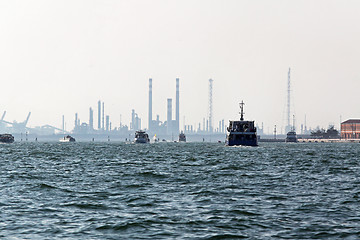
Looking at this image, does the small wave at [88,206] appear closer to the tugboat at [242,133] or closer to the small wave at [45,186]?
the small wave at [45,186]

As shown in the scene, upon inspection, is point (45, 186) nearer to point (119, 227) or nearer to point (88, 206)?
point (88, 206)

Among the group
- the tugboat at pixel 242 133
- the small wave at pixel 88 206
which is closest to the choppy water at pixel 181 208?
the small wave at pixel 88 206

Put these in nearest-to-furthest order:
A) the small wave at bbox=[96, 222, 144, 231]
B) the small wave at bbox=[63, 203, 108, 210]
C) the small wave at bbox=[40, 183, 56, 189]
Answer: the small wave at bbox=[96, 222, 144, 231], the small wave at bbox=[63, 203, 108, 210], the small wave at bbox=[40, 183, 56, 189]

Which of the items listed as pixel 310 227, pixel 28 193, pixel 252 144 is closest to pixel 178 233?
pixel 310 227

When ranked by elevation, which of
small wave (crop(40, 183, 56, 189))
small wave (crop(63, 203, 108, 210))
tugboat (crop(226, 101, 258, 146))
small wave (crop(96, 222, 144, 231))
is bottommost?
small wave (crop(96, 222, 144, 231))

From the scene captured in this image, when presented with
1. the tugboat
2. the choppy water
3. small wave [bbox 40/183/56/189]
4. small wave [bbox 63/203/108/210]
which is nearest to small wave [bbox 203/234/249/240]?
the choppy water

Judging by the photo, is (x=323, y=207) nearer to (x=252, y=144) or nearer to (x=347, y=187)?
(x=347, y=187)

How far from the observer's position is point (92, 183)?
37.7 metres

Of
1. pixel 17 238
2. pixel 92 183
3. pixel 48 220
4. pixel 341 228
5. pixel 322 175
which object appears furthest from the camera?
pixel 322 175

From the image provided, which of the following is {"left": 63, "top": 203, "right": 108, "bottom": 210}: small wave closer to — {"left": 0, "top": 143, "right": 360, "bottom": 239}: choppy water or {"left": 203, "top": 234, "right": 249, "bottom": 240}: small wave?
{"left": 0, "top": 143, "right": 360, "bottom": 239}: choppy water

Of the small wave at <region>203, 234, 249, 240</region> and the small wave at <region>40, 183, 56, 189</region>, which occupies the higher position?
the small wave at <region>40, 183, 56, 189</region>

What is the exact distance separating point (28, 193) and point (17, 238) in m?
12.9

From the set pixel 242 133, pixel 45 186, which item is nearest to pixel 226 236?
pixel 45 186

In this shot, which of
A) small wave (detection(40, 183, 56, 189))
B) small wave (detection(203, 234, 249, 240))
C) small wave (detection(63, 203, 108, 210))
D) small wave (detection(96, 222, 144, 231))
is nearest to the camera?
small wave (detection(203, 234, 249, 240))
